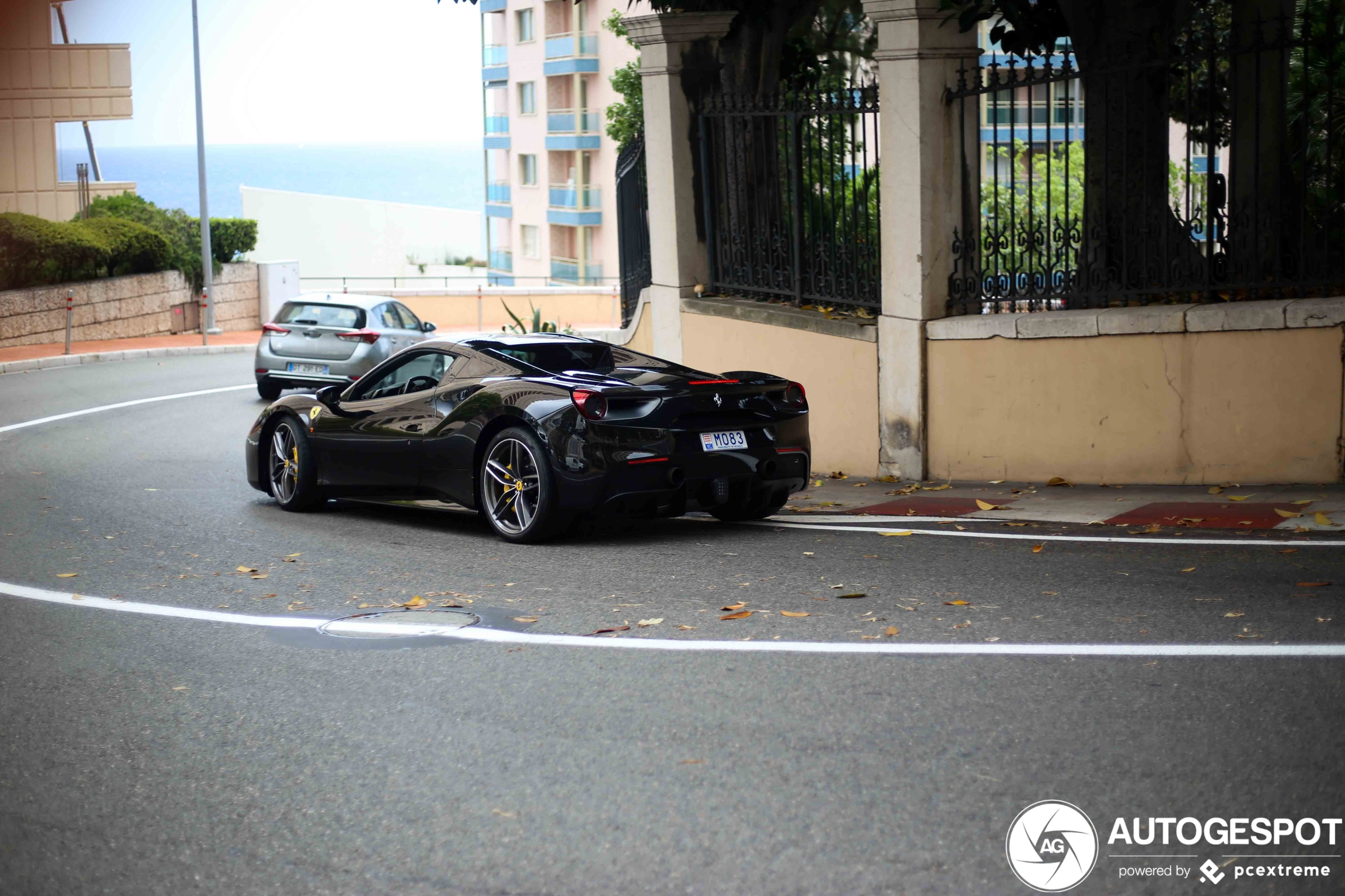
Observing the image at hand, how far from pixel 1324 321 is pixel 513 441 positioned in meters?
5.44

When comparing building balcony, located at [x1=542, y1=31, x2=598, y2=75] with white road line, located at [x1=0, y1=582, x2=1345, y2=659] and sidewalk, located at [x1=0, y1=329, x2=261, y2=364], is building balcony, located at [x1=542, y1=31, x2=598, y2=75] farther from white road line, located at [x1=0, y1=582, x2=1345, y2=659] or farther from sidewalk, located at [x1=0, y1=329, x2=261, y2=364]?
white road line, located at [x1=0, y1=582, x2=1345, y2=659]

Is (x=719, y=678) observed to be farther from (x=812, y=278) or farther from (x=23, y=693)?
(x=812, y=278)

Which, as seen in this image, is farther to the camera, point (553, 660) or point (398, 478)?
point (398, 478)

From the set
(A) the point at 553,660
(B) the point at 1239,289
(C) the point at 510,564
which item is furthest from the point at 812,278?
(A) the point at 553,660

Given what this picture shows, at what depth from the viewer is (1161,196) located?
11.1 m

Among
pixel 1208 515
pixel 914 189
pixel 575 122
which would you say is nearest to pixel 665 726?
pixel 1208 515

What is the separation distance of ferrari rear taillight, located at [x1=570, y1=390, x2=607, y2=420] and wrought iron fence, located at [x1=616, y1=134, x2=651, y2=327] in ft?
22.0

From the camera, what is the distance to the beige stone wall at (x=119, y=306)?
3069 centimetres

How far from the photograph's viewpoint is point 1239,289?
1053 centimetres

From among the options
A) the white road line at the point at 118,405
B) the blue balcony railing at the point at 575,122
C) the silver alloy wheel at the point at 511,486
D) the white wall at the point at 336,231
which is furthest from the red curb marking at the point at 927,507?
the white wall at the point at 336,231

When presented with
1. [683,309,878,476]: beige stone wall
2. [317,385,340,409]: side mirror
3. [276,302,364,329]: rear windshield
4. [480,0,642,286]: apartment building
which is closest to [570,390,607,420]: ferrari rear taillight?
[317,385,340,409]: side mirror

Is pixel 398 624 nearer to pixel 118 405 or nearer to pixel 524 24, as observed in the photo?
pixel 118 405

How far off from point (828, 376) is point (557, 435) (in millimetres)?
4309

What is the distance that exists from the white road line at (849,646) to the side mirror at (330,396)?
154 inches
